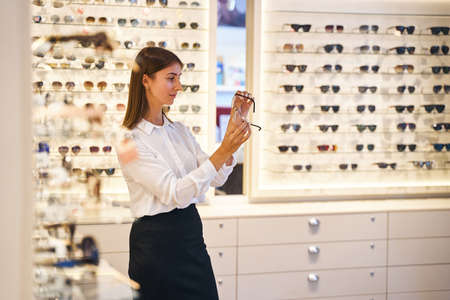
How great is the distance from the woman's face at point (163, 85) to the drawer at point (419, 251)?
2.65m

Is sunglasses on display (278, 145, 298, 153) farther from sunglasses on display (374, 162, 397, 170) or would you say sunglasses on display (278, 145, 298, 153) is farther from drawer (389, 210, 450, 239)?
drawer (389, 210, 450, 239)

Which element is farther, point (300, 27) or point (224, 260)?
point (300, 27)

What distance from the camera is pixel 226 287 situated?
3693 mm

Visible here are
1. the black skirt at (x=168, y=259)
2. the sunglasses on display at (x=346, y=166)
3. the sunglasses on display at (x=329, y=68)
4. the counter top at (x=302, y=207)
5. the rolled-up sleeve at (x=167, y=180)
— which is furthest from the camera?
the sunglasses on display at (x=346, y=166)

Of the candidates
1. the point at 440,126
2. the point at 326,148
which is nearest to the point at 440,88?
the point at 440,126

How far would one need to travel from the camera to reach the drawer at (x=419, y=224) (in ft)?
13.0

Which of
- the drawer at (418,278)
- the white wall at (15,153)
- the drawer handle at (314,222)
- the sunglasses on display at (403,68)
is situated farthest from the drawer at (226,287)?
the white wall at (15,153)

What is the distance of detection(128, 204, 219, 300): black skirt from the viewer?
6.70 ft

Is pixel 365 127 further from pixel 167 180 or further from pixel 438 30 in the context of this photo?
pixel 167 180

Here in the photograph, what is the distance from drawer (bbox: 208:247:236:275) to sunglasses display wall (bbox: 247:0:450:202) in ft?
2.07

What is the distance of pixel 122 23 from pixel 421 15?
2.75 metres

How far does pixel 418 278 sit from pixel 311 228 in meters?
1.07

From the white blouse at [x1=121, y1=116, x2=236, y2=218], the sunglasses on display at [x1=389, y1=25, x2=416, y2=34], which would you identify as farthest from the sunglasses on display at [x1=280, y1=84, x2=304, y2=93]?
the white blouse at [x1=121, y1=116, x2=236, y2=218]

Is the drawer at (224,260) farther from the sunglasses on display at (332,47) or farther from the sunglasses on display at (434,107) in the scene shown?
the sunglasses on display at (434,107)
